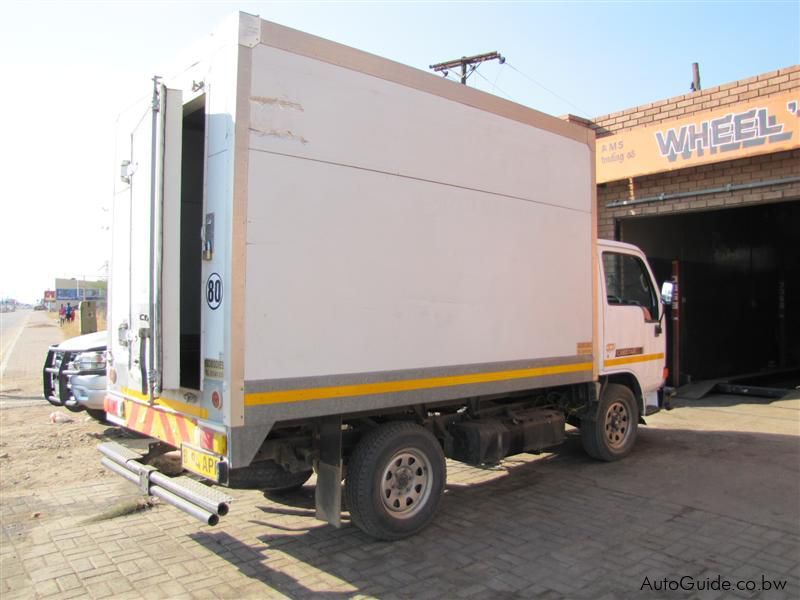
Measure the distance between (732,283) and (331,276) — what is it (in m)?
12.6

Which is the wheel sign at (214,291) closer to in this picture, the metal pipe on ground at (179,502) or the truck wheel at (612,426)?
the metal pipe on ground at (179,502)

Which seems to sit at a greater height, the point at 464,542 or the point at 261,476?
the point at 261,476

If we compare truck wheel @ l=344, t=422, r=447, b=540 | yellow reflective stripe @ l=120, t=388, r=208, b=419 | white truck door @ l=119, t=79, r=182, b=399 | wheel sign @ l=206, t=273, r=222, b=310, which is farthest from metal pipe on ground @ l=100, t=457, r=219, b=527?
wheel sign @ l=206, t=273, r=222, b=310

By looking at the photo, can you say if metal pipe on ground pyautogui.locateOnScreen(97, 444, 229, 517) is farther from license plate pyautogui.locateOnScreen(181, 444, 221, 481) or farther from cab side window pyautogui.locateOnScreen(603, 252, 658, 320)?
cab side window pyautogui.locateOnScreen(603, 252, 658, 320)

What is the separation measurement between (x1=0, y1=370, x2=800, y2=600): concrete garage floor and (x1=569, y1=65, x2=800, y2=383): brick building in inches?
182

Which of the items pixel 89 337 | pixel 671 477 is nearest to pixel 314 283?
pixel 671 477

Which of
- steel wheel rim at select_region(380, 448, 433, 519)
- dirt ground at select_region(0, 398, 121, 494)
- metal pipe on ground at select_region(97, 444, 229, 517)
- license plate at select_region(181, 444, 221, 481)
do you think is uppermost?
license plate at select_region(181, 444, 221, 481)

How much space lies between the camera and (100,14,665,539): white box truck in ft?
12.1

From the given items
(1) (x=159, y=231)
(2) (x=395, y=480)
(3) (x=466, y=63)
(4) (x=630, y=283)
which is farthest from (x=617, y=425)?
(3) (x=466, y=63)

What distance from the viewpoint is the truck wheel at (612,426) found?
655 centimetres

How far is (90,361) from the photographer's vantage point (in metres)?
7.61

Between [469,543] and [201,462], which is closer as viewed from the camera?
[201,462]

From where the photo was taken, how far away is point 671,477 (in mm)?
6195

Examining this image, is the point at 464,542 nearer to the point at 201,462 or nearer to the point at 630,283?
the point at 201,462
